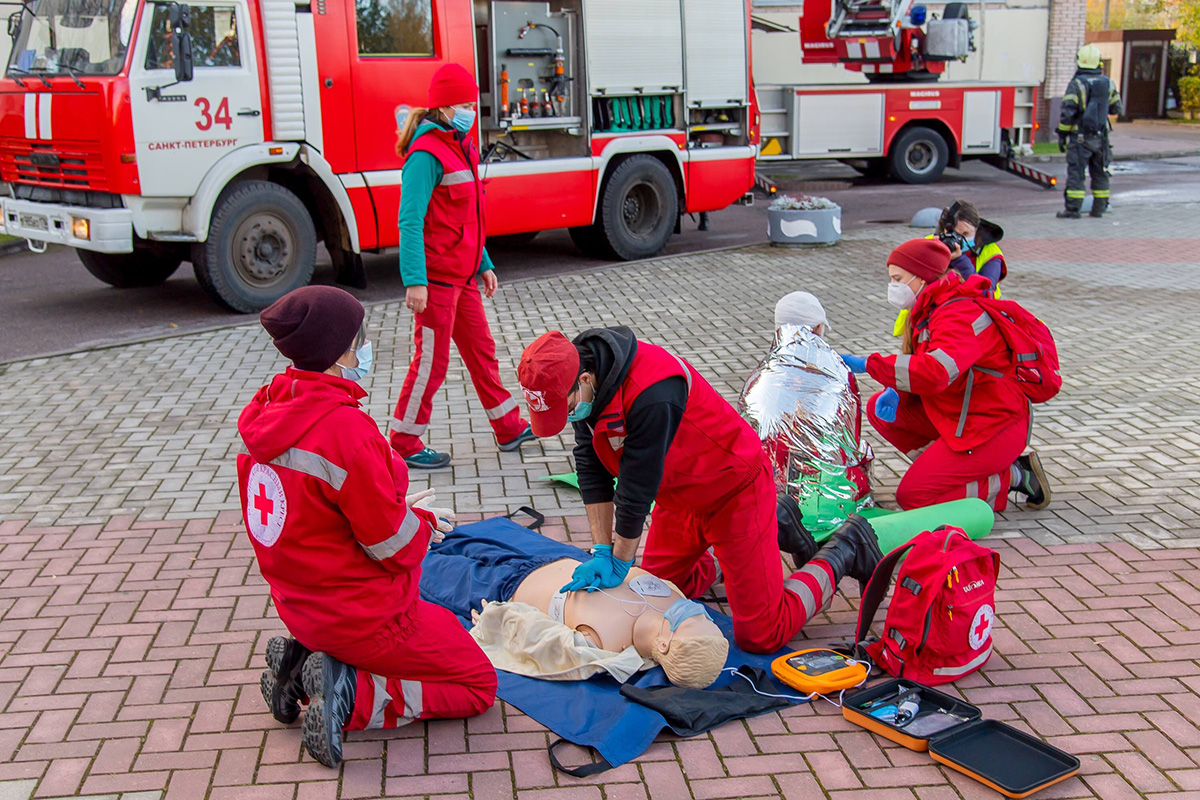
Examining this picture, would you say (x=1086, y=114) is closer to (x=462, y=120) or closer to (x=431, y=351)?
(x=462, y=120)

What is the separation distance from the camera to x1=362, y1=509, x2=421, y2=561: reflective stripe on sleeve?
321cm

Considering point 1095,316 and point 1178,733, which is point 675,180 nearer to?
point 1095,316

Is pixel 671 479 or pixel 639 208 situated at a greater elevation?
pixel 639 208

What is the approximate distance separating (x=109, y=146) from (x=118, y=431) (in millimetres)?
3194

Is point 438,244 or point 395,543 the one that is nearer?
point 395,543

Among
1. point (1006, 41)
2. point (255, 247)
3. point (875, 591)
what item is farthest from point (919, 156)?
point (875, 591)

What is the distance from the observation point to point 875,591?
388 centimetres

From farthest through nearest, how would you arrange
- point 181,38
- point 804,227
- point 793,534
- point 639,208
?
point 804,227
point 639,208
point 181,38
point 793,534

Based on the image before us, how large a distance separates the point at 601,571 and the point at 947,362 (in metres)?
1.94

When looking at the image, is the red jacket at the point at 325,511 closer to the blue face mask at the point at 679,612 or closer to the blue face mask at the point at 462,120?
the blue face mask at the point at 679,612

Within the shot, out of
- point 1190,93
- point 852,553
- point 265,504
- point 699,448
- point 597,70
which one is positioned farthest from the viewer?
point 1190,93

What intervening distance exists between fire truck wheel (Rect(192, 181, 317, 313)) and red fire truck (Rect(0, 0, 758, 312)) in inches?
0.6

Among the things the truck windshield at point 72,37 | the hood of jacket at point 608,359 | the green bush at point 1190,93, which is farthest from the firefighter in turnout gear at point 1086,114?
the green bush at point 1190,93

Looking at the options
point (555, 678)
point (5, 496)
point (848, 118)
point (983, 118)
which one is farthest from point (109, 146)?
point (983, 118)
